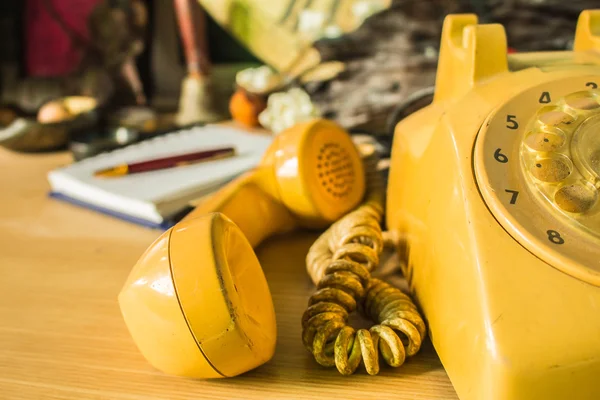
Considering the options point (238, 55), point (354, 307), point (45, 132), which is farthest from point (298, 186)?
point (238, 55)

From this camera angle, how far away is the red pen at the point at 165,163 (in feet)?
2.44

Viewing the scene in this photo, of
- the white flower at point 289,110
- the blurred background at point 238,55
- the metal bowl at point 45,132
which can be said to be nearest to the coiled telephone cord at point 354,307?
the blurred background at point 238,55

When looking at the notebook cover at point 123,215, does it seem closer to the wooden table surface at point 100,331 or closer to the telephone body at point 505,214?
the wooden table surface at point 100,331

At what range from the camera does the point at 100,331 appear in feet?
1.58

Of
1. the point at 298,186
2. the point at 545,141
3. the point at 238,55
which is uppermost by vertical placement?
the point at 545,141

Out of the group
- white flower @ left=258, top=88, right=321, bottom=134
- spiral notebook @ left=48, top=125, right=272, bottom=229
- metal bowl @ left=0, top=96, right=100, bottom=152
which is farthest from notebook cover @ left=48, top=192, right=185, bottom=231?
white flower @ left=258, top=88, right=321, bottom=134

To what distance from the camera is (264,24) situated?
3.62ft

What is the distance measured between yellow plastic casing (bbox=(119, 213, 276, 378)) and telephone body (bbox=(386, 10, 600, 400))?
14cm

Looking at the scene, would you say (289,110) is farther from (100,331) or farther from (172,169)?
(100,331)

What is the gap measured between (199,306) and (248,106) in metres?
0.72

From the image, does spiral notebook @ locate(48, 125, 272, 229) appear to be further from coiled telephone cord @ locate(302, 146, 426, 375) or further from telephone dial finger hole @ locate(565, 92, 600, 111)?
telephone dial finger hole @ locate(565, 92, 600, 111)

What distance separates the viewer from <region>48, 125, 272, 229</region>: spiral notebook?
678 millimetres

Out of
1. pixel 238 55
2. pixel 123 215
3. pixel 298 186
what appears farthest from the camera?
pixel 238 55

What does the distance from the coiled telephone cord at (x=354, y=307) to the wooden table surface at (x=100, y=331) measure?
20 mm
